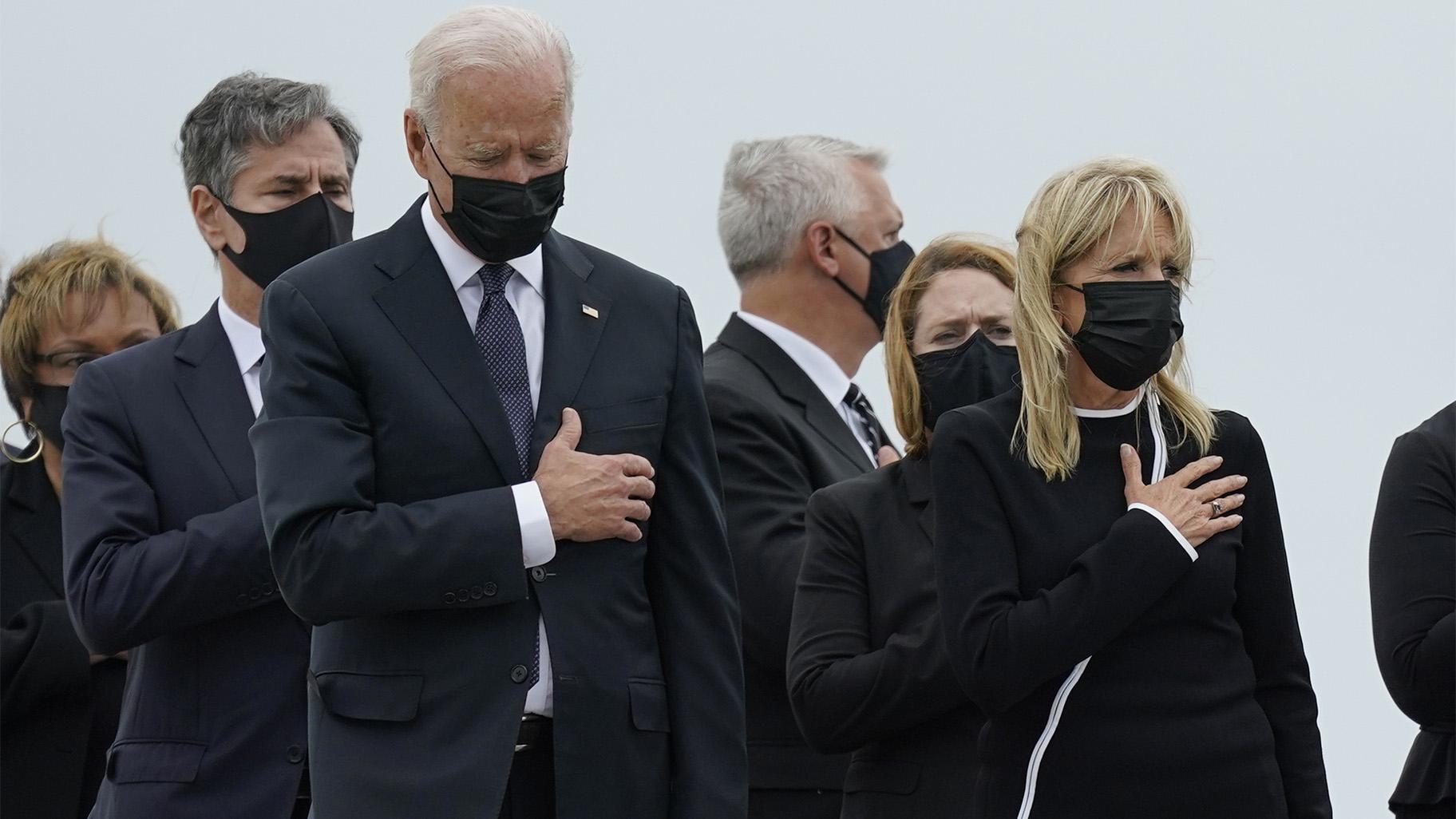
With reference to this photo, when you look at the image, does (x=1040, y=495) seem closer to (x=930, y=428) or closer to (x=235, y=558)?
(x=930, y=428)

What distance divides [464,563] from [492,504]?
0.08 m

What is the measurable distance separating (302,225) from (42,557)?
1.09 metres

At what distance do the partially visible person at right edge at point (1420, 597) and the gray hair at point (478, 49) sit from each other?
168cm

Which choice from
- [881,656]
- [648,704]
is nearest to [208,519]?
[648,704]

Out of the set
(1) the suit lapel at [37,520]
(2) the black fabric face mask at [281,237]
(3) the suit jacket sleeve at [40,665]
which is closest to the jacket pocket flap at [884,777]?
(2) the black fabric face mask at [281,237]

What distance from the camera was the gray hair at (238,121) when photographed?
3336mm

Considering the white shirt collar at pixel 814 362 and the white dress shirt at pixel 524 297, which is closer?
the white dress shirt at pixel 524 297

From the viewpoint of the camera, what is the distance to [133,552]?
293cm

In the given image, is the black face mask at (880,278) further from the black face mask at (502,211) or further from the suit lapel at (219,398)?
the black face mask at (502,211)

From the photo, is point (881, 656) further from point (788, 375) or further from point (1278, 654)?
point (788, 375)

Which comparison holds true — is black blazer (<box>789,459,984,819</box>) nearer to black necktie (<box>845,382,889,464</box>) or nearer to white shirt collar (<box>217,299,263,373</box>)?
black necktie (<box>845,382,889,464</box>)

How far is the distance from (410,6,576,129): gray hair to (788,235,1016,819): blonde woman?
1.07 meters

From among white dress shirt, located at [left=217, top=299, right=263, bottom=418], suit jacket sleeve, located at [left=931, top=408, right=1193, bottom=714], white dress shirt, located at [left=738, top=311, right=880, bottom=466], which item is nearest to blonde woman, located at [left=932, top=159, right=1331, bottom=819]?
suit jacket sleeve, located at [left=931, top=408, right=1193, bottom=714]

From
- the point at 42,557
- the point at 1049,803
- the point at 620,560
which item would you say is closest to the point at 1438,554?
the point at 1049,803
